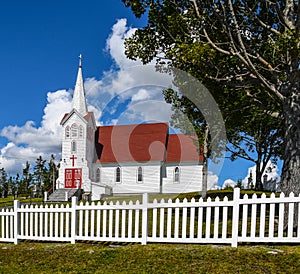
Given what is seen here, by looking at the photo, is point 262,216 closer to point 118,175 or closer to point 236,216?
point 236,216

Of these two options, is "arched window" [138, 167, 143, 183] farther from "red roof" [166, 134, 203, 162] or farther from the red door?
the red door

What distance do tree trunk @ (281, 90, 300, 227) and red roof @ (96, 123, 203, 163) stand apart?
25299mm

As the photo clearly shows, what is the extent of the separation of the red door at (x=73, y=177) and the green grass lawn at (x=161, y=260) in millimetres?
28190

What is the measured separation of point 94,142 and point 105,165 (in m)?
Result: 3.08

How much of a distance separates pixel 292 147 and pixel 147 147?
2806 cm

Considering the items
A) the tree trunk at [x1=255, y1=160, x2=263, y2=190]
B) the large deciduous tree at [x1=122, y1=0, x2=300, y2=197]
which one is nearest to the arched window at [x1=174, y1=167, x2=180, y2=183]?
the tree trunk at [x1=255, y1=160, x2=263, y2=190]

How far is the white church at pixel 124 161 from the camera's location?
36.2 meters

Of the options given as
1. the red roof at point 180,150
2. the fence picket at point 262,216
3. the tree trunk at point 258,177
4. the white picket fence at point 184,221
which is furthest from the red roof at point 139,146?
the fence picket at point 262,216

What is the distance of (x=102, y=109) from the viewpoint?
11055 millimetres

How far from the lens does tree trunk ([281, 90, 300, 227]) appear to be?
30.2 feet

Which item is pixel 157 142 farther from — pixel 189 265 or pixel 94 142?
pixel 189 265

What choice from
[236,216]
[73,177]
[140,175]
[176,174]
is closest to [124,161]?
[140,175]

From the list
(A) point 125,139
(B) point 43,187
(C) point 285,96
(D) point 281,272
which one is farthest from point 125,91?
(B) point 43,187

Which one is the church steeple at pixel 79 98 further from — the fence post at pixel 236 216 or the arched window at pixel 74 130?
the fence post at pixel 236 216
